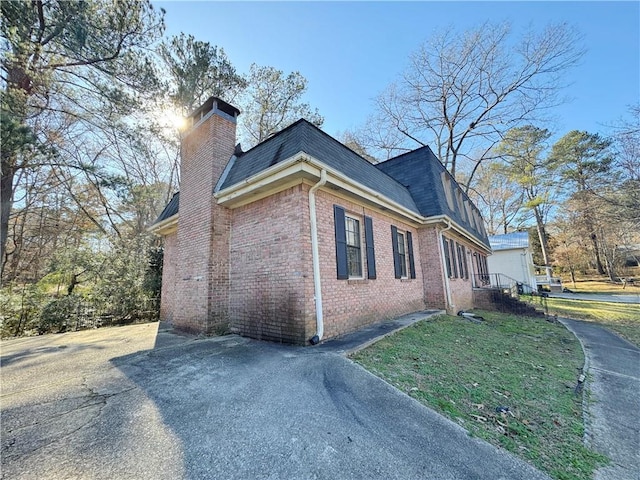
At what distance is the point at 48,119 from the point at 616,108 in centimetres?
2286

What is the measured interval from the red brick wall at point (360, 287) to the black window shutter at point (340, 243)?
11 cm

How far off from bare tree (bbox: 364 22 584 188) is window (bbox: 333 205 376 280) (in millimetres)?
14812

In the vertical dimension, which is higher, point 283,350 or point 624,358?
point 283,350

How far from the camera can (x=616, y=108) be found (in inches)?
432

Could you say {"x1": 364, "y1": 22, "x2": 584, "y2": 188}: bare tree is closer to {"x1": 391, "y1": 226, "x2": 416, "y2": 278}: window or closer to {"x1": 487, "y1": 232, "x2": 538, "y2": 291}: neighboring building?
{"x1": 487, "y1": 232, "x2": 538, "y2": 291}: neighboring building

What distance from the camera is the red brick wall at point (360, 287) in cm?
518

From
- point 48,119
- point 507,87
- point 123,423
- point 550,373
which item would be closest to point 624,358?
point 550,373

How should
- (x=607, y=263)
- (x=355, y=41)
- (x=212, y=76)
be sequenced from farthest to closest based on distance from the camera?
1. (x=607, y=263)
2. (x=212, y=76)
3. (x=355, y=41)

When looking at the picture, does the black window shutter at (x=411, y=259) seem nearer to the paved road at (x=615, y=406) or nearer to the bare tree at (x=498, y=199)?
the paved road at (x=615, y=406)

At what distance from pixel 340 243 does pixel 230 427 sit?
384cm

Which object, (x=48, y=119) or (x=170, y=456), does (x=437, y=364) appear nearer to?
(x=170, y=456)

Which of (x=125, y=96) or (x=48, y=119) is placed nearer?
(x=125, y=96)

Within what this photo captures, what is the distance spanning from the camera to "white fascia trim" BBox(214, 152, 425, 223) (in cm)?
457

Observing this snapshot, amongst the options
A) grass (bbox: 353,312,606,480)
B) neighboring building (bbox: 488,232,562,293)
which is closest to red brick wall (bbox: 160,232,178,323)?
grass (bbox: 353,312,606,480)
